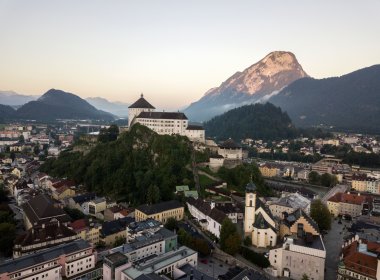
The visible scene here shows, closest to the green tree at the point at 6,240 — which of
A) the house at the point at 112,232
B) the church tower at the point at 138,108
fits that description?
the house at the point at 112,232

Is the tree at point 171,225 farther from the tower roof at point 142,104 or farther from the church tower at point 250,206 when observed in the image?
the tower roof at point 142,104

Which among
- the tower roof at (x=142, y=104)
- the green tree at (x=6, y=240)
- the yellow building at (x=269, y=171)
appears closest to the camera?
the green tree at (x=6, y=240)

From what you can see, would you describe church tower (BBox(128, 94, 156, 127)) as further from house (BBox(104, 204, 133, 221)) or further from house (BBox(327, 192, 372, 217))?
house (BBox(327, 192, 372, 217))

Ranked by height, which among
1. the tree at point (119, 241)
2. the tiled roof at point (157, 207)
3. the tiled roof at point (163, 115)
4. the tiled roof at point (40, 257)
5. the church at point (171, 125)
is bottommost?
the tree at point (119, 241)

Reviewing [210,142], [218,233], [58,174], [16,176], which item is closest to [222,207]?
[218,233]

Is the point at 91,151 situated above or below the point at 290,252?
above

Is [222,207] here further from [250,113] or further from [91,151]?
[250,113]
